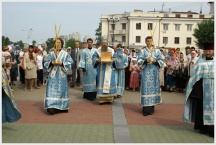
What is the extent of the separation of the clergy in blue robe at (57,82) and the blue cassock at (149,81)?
201 centimetres

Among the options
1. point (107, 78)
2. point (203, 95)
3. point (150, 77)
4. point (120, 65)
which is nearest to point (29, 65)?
point (120, 65)

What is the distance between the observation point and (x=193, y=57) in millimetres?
14203

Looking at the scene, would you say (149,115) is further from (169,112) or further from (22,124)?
(22,124)

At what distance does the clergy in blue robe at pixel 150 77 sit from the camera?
9.77 m

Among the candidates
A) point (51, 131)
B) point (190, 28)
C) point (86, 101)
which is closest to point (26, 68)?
point (86, 101)

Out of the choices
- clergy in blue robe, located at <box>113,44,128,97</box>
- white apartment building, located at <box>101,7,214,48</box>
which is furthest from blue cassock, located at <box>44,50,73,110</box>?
white apartment building, located at <box>101,7,214,48</box>

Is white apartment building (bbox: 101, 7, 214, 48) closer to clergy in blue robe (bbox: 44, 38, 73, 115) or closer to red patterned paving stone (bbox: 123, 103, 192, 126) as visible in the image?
red patterned paving stone (bbox: 123, 103, 192, 126)

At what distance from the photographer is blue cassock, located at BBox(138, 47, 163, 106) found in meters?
9.78

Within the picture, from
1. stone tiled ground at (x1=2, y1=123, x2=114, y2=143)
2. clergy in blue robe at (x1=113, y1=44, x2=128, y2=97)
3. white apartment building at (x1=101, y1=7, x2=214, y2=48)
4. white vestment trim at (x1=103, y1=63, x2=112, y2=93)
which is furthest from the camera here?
white apartment building at (x1=101, y1=7, x2=214, y2=48)

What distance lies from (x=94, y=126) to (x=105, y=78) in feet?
11.3

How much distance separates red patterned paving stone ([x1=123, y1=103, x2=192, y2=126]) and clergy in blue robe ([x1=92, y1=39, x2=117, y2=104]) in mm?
616

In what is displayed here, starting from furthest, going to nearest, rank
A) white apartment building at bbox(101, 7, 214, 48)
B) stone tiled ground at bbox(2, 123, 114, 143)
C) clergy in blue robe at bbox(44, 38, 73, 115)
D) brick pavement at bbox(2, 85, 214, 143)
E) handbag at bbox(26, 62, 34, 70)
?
1. white apartment building at bbox(101, 7, 214, 48)
2. handbag at bbox(26, 62, 34, 70)
3. clergy in blue robe at bbox(44, 38, 73, 115)
4. brick pavement at bbox(2, 85, 214, 143)
5. stone tiled ground at bbox(2, 123, 114, 143)

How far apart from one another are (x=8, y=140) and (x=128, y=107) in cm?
488

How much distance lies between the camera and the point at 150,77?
9.81 meters
